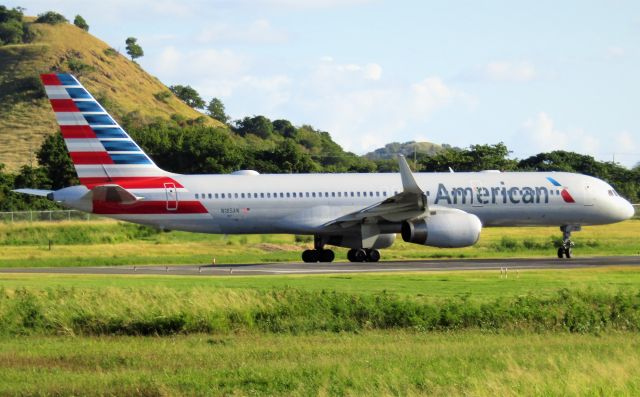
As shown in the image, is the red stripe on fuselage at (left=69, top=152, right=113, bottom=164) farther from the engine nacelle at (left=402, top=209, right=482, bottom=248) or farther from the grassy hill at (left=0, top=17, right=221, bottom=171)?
the grassy hill at (left=0, top=17, right=221, bottom=171)

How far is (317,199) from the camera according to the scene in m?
51.8

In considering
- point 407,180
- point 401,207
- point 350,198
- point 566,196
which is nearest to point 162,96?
point 350,198

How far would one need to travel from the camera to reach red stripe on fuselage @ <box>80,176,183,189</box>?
48.2 metres

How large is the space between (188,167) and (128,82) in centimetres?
8172

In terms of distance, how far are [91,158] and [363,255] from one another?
12.3 metres

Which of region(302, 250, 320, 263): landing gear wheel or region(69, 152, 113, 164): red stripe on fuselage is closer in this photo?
region(69, 152, 113, 164): red stripe on fuselage

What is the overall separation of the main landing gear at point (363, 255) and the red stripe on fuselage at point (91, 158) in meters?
11.1

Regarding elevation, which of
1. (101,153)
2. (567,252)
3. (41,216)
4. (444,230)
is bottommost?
(567,252)

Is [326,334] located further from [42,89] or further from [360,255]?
[42,89]

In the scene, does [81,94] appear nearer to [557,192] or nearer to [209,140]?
[557,192]

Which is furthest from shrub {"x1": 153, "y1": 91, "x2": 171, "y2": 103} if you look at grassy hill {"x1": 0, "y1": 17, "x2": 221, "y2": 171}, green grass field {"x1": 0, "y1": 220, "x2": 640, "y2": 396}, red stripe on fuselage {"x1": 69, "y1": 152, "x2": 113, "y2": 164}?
green grass field {"x1": 0, "y1": 220, "x2": 640, "y2": 396}

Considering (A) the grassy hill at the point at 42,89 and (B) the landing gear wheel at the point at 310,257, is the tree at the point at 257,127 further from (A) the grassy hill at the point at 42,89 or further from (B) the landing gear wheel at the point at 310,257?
(B) the landing gear wheel at the point at 310,257

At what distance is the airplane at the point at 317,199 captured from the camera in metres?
48.1

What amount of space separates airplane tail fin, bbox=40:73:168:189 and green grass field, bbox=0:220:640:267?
198 inches
